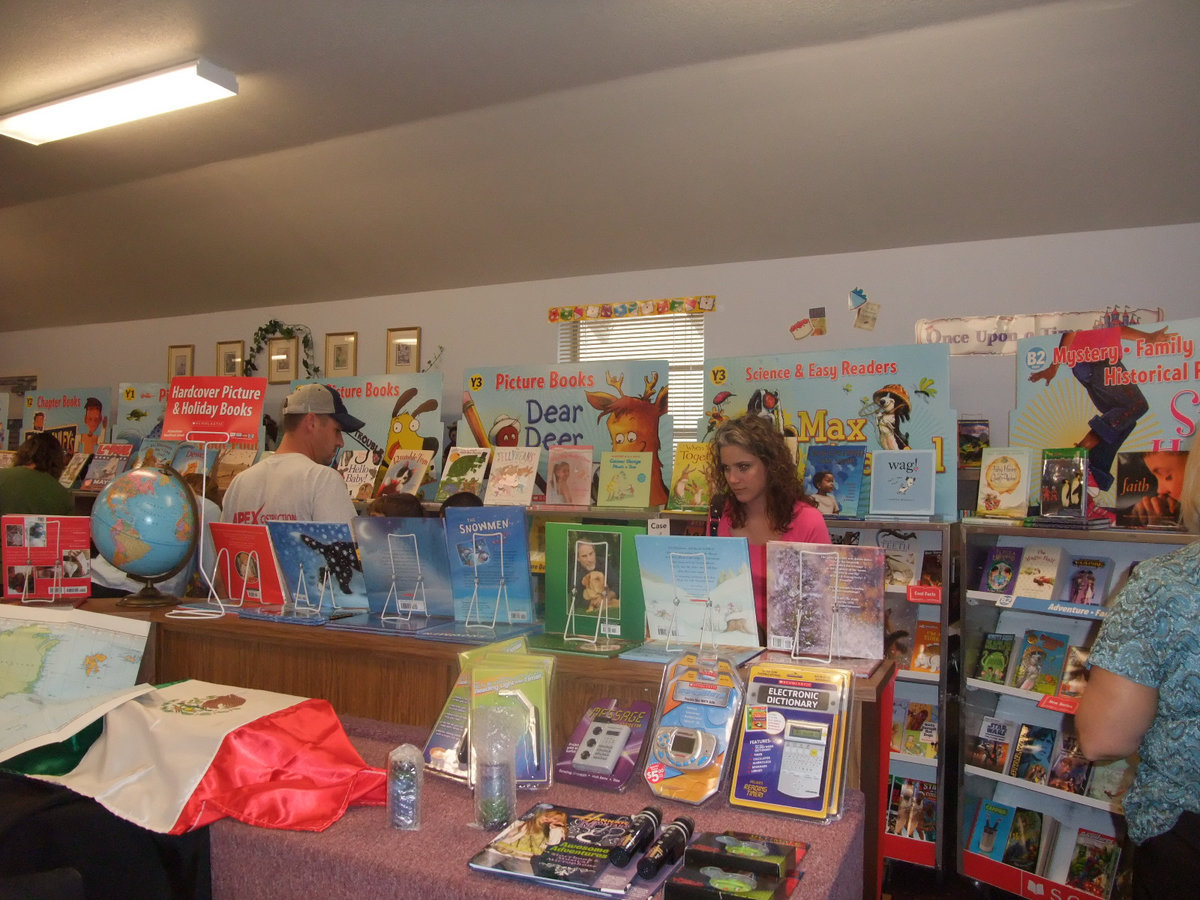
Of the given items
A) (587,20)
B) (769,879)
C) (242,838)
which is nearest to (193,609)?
(242,838)

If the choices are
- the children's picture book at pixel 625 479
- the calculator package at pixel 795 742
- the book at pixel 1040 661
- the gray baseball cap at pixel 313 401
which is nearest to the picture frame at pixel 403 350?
the children's picture book at pixel 625 479

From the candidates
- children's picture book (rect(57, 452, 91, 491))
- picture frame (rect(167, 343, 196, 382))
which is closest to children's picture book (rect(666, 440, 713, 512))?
picture frame (rect(167, 343, 196, 382))

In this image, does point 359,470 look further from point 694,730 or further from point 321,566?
point 694,730

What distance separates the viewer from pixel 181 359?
785cm

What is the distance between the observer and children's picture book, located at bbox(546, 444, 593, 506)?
4.91 m

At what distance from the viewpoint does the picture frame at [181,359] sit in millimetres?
7781

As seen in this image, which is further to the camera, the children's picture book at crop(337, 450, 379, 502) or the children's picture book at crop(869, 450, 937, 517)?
the children's picture book at crop(337, 450, 379, 502)

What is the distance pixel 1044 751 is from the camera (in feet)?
11.9

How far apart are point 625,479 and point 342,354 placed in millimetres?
3232

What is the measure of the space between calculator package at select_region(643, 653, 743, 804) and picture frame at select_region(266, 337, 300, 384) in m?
5.99

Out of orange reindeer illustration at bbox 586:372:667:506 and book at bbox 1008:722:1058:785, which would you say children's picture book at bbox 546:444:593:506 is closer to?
orange reindeer illustration at bbox 586:372:667:506

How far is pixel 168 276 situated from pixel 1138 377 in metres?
6.95

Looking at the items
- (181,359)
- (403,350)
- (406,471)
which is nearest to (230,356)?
(181,359)

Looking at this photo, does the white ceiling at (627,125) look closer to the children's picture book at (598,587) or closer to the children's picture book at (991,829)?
the children's picture book at (598,587)
